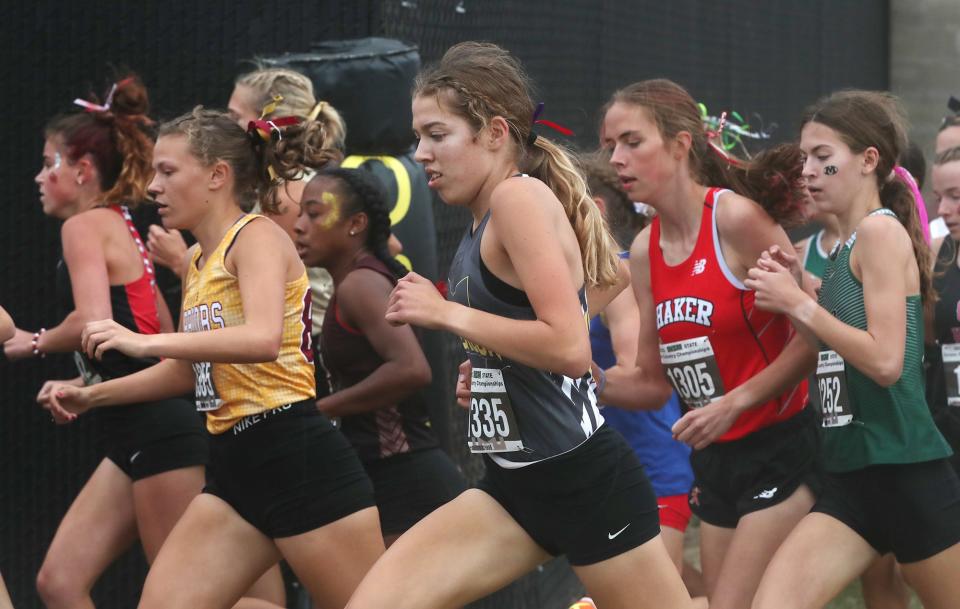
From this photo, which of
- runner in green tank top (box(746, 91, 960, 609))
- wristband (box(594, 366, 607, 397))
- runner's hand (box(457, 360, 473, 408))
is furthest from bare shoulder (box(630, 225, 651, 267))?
runner's hand (box(457, 360, 473, 408))

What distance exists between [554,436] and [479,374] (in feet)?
0.77

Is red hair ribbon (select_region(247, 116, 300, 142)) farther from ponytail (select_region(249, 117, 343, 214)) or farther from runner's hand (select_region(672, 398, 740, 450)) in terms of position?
runner's hand (select_region(672, 398, 740, 450))

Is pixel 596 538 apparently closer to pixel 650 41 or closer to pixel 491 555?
pixel 491 555

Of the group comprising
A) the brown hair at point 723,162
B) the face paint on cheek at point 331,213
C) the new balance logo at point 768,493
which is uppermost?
the brown hair at point 723,162

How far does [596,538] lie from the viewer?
3.24 m

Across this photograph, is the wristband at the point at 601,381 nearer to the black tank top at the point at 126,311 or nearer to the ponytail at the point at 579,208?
the ponytail at the point at 579,208

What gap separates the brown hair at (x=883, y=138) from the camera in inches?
153

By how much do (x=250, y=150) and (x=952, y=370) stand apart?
7.37ft

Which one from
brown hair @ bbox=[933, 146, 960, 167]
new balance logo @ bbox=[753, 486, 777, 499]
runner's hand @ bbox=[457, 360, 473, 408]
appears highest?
brown hair @ bbox=[933, 146, 960, 167]

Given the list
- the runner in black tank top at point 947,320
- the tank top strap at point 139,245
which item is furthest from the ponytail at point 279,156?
the runner in black tank top at point 947,320

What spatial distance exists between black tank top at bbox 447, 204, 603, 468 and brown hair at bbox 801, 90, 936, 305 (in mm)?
1051

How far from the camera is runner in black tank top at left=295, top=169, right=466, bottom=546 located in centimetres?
429

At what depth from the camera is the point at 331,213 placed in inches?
175

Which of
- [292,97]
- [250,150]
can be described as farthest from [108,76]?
[250,150]
